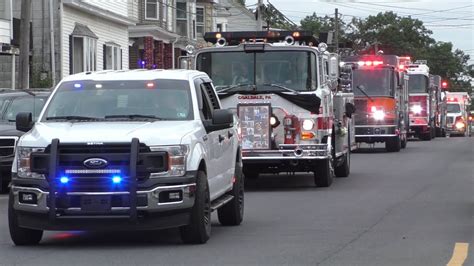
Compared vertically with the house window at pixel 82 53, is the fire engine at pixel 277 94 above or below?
below

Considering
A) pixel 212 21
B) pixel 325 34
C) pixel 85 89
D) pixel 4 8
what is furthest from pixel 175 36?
pixel 85 89

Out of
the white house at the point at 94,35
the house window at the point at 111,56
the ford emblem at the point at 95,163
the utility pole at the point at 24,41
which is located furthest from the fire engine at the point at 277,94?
the house window at the point at 111,56

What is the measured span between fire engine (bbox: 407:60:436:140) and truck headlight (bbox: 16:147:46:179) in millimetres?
34836

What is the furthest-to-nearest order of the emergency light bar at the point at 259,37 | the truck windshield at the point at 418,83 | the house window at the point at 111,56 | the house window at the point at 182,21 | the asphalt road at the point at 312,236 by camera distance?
1. the house window at the point at 182,21
2. the truck windshield at the point at 418,83
3. the house window at the point at 111,56
4. the emergency light bar at the point at 259,37
5. the asphalt road at the point at 312,236

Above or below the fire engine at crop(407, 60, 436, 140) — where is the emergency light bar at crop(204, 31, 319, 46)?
above

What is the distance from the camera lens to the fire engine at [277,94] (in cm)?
1812

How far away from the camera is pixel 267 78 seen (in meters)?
18.4

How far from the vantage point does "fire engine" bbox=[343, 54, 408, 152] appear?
32750mm

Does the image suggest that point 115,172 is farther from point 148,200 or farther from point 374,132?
point 374,132

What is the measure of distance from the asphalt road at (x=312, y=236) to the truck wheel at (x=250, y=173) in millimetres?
420

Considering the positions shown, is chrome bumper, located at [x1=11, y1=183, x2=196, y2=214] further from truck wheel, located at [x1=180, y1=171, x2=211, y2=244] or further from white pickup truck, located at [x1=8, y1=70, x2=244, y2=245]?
truck wheel, located at [x1=180, y1=171, x2=211, y2=244]

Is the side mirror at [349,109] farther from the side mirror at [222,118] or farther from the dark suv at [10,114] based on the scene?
the side mirror at [222,118]

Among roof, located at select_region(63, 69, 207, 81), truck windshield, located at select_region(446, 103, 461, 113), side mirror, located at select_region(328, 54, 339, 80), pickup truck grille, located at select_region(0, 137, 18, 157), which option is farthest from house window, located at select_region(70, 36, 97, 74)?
truck windshield, located at select_region(446, 103, 461, 113)

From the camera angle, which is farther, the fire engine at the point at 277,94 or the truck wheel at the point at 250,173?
the truck wheel at the point at 250,173
